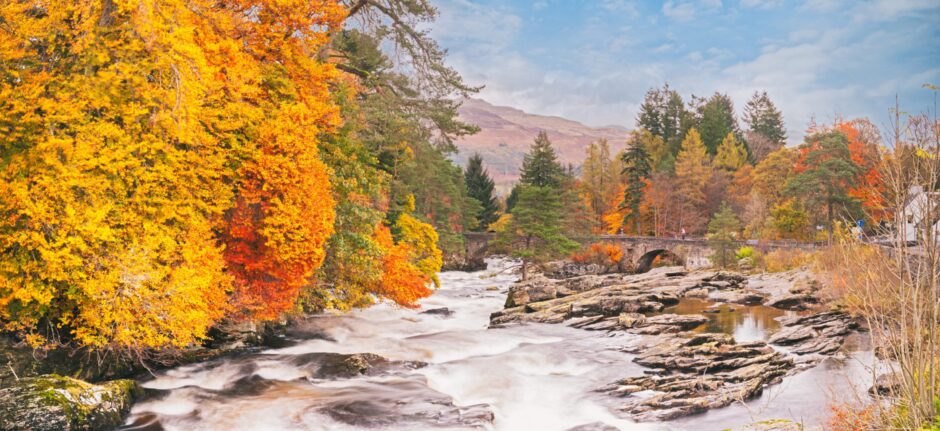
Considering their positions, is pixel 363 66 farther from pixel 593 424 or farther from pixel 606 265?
pixel 606 265

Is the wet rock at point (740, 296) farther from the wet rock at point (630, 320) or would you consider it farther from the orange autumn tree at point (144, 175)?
the orange autumn tree at point (144, 175)

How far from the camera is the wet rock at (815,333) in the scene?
775 inches

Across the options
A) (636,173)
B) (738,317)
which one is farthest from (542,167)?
(738,317)

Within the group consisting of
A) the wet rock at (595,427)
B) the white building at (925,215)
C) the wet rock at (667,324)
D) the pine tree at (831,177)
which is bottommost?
the wet rock at (595,427)

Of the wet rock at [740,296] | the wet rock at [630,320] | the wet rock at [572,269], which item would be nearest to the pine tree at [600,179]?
the wet rock at [572,269]

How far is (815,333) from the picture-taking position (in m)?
21.3

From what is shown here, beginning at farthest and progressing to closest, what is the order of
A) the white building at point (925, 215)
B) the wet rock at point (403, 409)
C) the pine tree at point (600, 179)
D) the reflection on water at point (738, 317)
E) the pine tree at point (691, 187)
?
the pine tree at point (600, 179) → the pine tree at point (691, 187) → the reflection on water at point (738, 317) → the wet rock at point (403, 409) → the white building at point (925, 215)

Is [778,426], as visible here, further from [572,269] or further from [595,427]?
[572,269]

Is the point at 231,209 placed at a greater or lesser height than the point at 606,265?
greater

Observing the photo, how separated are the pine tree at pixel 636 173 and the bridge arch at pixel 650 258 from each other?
9.23 meters

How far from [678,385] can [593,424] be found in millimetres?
3312

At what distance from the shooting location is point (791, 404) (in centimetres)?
1416

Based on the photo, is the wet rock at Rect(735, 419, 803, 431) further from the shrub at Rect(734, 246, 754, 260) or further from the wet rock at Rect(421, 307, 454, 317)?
the shrub at Rect(734, 246, 754, 260)

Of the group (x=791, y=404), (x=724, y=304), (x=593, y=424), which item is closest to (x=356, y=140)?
(x=593, y=424)
